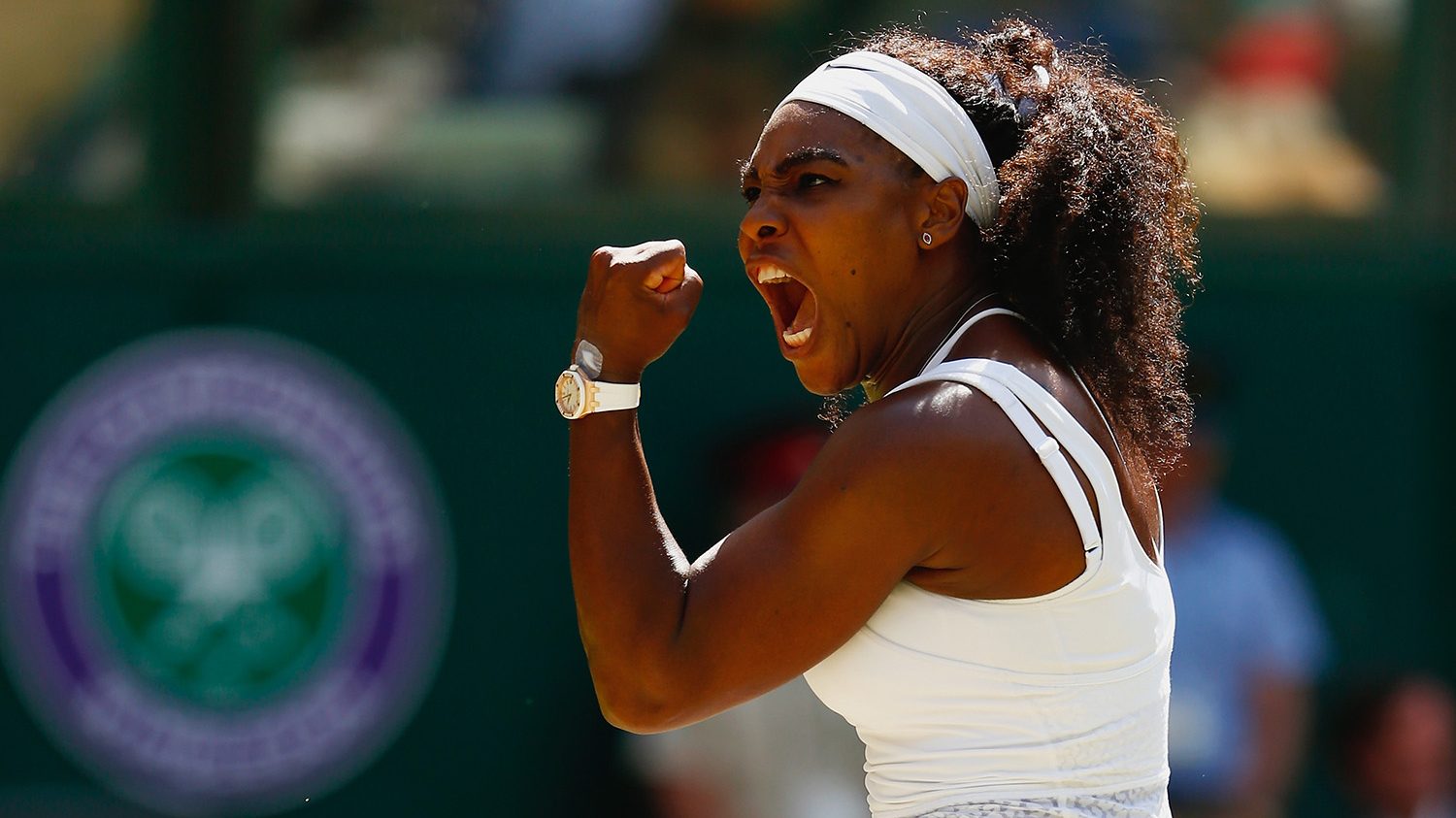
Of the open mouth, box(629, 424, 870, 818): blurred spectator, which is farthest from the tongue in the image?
box(629, 424, 870, 818): blurred spectator

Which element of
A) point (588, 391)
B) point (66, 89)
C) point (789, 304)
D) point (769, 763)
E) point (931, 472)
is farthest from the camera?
point (66, 89)

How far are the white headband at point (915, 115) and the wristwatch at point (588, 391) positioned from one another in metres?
0.39

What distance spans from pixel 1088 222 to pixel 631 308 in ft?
1.70

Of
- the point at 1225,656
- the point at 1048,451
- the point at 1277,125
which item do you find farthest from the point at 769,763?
the point at 1048,451

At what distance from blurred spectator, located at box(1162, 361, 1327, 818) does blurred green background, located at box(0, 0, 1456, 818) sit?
1.70 feet

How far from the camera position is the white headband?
2223 mm

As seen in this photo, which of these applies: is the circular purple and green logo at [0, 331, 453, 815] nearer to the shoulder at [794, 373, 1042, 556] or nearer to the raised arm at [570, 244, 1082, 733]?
the raised arm at [570, 244, 1082, 733]

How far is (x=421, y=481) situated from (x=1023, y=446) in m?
3.24

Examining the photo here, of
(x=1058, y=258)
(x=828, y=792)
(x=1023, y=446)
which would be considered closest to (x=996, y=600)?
(x=1023, y=446)

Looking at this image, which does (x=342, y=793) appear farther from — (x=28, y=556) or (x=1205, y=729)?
(x=1205, y=729)

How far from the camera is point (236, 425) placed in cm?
494

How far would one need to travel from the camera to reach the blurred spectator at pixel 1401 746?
5168 millimetres

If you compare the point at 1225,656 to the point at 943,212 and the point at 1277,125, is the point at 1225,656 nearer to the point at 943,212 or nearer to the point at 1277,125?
the point at 1277,125

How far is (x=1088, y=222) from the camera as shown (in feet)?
7.36
